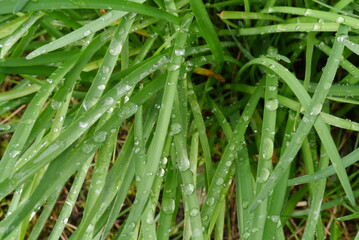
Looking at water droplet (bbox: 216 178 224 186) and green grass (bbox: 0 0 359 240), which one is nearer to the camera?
green grass (bbox: 0 0 359 240)

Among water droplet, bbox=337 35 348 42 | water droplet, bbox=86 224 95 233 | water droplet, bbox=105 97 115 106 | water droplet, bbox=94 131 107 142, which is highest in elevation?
water droplet, bbox=337 35 348 42

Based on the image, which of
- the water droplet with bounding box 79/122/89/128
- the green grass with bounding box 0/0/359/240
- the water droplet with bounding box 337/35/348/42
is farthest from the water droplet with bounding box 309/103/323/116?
the water droplet with bounding box 79/122/89/128

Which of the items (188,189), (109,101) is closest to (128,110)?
(109,101)

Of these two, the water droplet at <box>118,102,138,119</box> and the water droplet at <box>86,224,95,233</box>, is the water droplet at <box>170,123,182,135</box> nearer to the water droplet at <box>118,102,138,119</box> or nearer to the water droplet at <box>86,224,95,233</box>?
the water droplet at <box>118,102,138,119</box>

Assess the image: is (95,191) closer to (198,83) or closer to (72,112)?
(72,112)

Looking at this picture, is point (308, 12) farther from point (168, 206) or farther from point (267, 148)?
point (168, 206)

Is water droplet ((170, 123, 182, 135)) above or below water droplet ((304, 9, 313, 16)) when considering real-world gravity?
below
